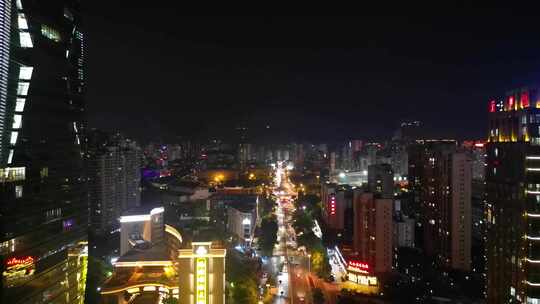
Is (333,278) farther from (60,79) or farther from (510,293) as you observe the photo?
(60,79)

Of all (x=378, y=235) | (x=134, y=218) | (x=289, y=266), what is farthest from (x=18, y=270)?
(x=289, y=266)

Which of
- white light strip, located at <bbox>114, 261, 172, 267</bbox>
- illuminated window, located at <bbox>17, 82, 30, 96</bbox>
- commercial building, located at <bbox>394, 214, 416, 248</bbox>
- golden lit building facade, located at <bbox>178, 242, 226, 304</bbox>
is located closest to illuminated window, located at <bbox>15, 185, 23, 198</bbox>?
illuminated window, located at <bbox>17, 82, 30, 96</bbox>

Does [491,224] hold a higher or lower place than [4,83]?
lower

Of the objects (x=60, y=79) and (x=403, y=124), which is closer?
(x=60, y=79)

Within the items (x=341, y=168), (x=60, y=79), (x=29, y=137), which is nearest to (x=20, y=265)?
(x=29, y=137)

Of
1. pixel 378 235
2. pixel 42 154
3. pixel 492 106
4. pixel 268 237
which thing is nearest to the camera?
pixel 42 154

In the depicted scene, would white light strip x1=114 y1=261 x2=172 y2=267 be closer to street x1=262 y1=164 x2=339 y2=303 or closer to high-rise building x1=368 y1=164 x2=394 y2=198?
street x1=262 y1=164 x2=339 y2=303

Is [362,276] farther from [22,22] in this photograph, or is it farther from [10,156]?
[22,22]
